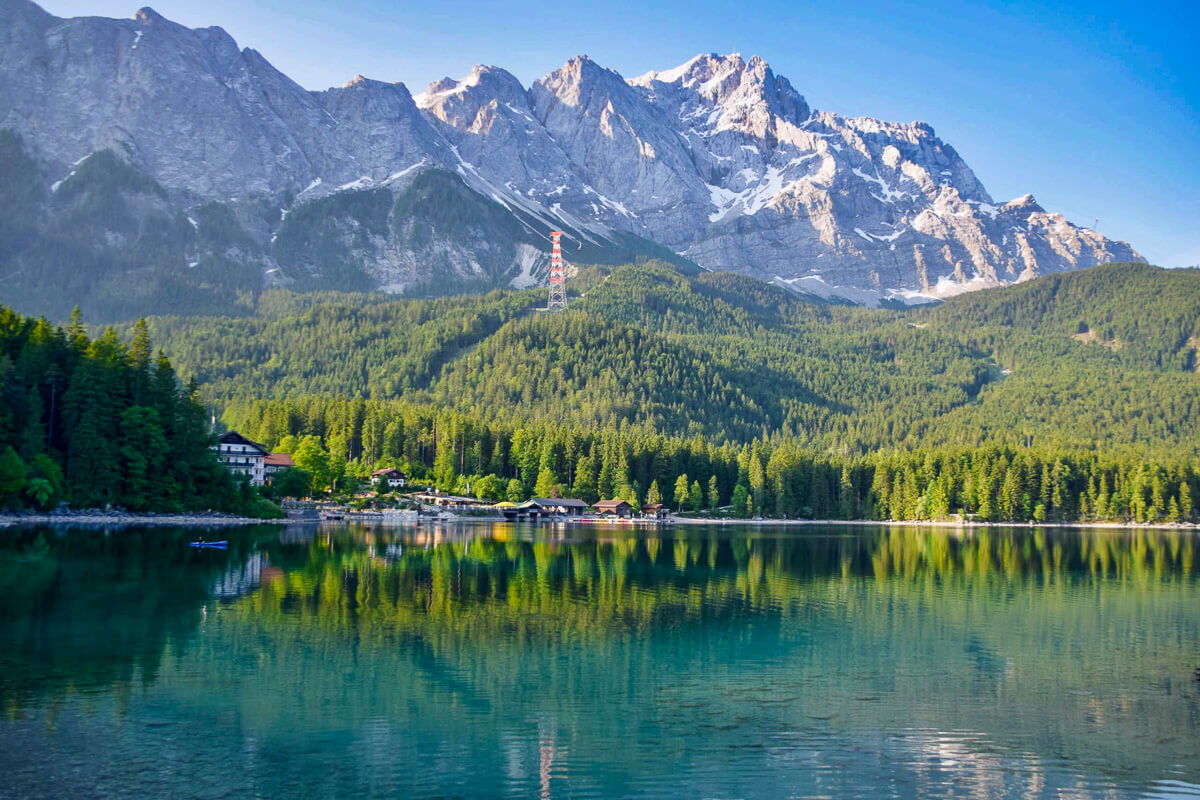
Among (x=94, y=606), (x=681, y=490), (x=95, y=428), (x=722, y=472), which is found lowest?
(x=94, y=606)

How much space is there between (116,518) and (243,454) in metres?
39.0

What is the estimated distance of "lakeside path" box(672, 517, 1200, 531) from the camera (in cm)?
14404

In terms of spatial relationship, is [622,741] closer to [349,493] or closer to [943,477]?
[349,493]

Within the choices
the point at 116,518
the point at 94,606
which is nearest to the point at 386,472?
the point at 116,518

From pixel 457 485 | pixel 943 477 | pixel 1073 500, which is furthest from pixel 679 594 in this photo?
pixel 1073 500

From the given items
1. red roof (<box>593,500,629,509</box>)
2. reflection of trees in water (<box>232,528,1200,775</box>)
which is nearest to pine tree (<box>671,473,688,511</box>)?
red roof (<box>593,500,629,509</box>)

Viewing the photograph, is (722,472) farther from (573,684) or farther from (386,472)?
(573,684)

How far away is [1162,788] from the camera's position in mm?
20234

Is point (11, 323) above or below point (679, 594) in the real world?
above

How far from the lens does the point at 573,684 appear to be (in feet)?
91.5

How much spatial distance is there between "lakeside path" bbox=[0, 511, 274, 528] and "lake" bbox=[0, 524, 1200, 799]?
18.3 metres

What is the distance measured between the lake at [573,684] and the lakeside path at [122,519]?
18.3 metres

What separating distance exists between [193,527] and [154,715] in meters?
63.6

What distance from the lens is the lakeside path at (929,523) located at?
144 meters
